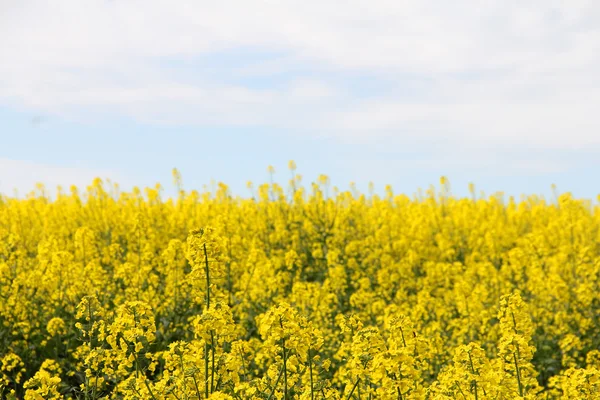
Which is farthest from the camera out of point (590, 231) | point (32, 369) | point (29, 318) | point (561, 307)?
point (590, 231)

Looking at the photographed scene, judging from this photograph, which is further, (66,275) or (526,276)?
(526,276)

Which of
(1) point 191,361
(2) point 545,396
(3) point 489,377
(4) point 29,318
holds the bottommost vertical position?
(2) point 545,396

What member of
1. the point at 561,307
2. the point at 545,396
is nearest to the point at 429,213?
the point at 561,307

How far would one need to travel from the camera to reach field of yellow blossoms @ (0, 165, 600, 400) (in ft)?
14.3

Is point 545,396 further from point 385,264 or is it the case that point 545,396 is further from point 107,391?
point 385,264

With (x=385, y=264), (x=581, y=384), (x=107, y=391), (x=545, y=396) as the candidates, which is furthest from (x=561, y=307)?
(x=107, y=391)

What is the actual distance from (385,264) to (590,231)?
6.50m

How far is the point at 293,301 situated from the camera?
829 cm

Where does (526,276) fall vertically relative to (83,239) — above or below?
below

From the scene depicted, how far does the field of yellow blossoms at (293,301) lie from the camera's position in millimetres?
4359

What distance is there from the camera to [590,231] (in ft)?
50.5

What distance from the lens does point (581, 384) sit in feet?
15.4

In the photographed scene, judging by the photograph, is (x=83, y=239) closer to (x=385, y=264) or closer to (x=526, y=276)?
(x=385, y=264)

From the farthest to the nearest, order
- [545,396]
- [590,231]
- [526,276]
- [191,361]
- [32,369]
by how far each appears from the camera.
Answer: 1. [590,231]
2. [526,276]
3. [32,369]
4. [545,396]
5. [191,361]
